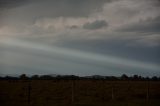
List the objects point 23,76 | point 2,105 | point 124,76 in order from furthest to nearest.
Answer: point 124,76 → point 23,76 → point 2,105

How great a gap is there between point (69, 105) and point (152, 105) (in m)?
5.99

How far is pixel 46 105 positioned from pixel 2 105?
302cm

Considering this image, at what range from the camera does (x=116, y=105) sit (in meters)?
20.4

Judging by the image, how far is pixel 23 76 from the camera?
93.4 metres

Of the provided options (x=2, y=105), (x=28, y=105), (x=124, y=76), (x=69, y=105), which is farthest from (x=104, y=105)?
(x=124, y=76)

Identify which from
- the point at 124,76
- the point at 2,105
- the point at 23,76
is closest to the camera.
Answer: the point at 2,105

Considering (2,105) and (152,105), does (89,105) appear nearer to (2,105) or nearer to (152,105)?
(152,105)

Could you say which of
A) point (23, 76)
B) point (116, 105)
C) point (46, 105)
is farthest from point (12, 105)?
point (23, 76)

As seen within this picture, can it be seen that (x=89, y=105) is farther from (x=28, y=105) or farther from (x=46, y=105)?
(x=28, y=105)

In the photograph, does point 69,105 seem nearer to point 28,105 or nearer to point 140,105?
point 28,105

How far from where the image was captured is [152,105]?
67.1ft

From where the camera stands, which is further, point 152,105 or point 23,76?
point 23,76

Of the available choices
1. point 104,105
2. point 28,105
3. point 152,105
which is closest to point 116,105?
point 104,105

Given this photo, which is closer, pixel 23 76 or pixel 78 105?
Answer: pixel 78 105
